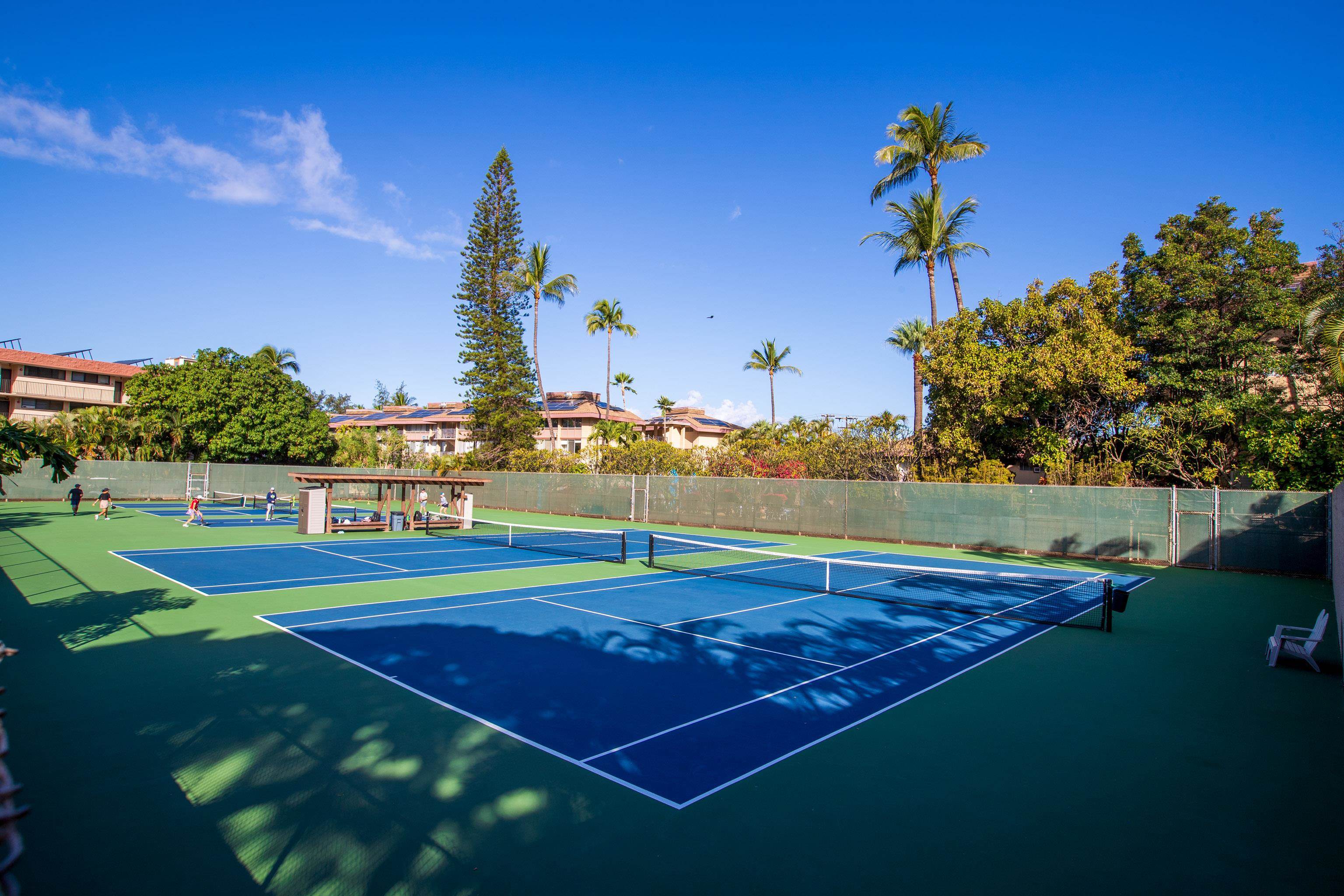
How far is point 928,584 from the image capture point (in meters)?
16.6

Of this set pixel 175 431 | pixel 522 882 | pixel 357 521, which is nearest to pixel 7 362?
pixel 175 431

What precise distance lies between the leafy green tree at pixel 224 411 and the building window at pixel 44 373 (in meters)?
11.7

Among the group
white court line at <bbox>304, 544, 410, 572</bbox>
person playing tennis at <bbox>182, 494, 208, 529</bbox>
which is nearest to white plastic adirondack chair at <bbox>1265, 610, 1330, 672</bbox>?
white court line at <bbox>304, 544, 410, 572</bbox>

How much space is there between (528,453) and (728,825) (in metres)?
44.7

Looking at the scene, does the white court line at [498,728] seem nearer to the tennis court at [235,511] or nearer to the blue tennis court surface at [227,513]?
the tennis court at [235,511]

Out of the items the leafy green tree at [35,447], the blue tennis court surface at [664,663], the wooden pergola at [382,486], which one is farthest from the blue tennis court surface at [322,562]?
the leafy green tree at [35,447]

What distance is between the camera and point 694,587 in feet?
50.9

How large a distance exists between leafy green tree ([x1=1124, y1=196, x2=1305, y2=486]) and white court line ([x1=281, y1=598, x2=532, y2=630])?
24.1 metres

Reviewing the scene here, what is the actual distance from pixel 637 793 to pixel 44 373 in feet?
210

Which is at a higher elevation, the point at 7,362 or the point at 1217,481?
the point at 7,362

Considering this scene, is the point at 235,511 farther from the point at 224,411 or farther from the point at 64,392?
the point at 64,392

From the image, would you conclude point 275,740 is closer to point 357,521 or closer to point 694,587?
point 694,587

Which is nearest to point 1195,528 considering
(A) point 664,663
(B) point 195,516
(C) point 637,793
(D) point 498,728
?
(A) point 664,663

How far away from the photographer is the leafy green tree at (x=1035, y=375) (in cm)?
2631
